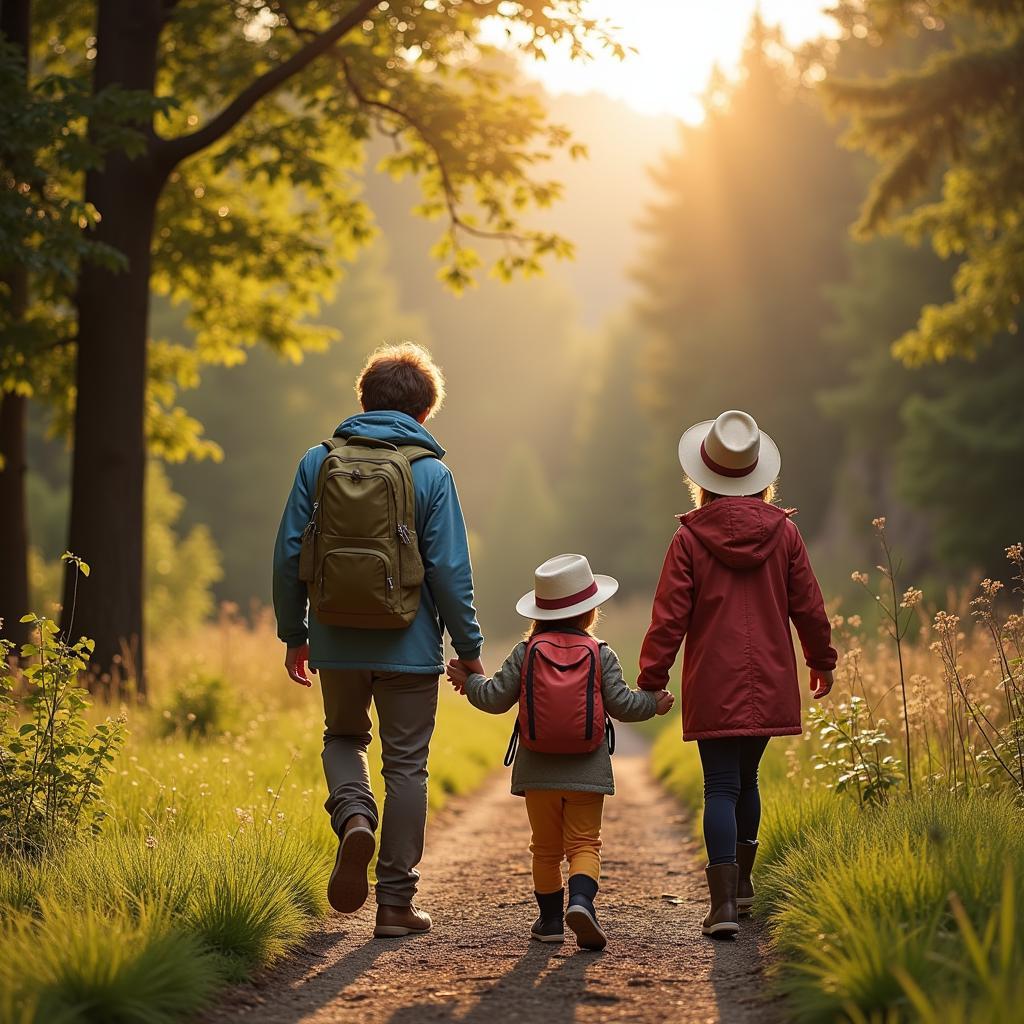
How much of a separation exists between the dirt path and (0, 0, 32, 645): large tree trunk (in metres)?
5.87

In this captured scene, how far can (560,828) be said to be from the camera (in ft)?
15.7

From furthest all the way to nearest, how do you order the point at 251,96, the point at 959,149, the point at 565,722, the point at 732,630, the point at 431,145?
the point at 959,149, the point at 431,145, the point at 251,96, the point at 732,630, the point at 565,722

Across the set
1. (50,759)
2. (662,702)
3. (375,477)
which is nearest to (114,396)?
(50,759)

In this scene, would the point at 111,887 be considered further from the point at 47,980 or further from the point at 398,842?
the point at 398,842

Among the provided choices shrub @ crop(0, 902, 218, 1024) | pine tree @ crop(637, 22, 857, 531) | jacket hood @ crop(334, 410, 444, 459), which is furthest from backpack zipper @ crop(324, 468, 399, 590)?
pine tree @ crop(637, 22, 857, 531)

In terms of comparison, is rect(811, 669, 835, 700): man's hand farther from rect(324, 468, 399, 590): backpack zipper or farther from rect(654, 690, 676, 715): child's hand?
rect(324, 468, 399, 590): backpack zipper

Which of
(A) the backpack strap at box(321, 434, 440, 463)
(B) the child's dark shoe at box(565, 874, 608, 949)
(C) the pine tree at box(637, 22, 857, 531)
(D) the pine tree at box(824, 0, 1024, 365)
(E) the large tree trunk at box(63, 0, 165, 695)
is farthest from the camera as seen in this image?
(C) the pine tree at box(637, 22, 857, 531)

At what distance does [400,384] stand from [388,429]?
270 millimetres

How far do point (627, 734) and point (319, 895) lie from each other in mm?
12341

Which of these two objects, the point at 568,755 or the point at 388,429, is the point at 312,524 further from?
the point at 568,755

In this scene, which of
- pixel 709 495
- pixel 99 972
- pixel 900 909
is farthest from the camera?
pixel 709 495

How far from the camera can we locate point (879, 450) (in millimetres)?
25375

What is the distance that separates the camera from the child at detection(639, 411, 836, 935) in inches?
189

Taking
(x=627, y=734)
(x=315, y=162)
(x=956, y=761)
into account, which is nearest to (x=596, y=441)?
(x=627, y=734)
